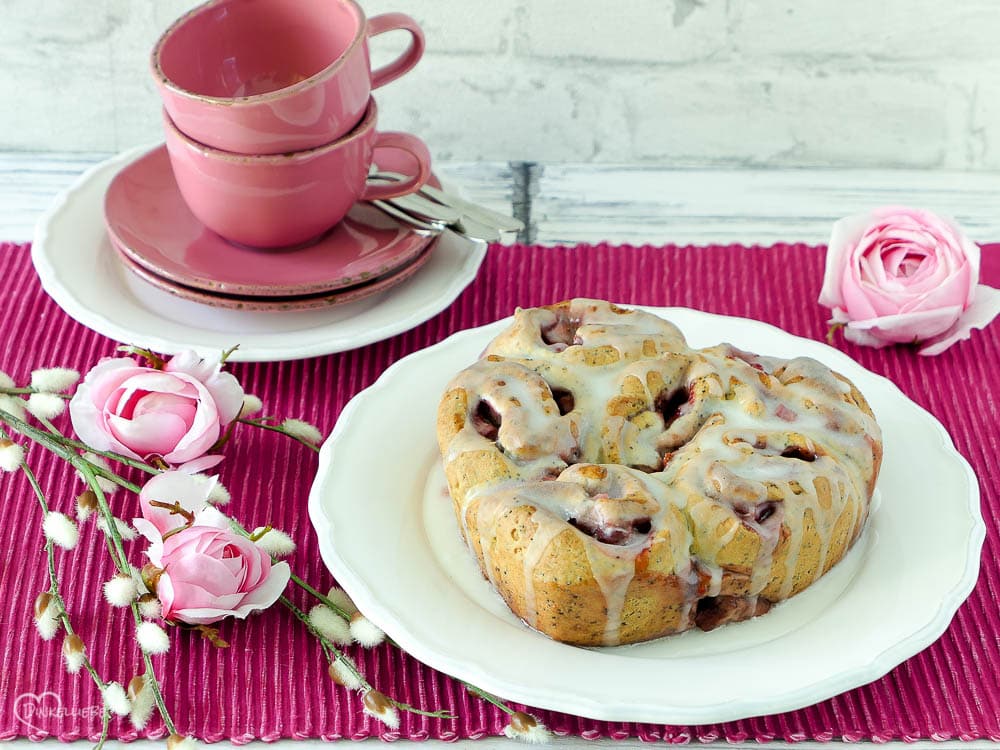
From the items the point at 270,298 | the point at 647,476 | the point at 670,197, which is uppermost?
the point at 647,476

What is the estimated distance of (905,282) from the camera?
1.32 m

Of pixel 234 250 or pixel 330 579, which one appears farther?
pixel 234 250

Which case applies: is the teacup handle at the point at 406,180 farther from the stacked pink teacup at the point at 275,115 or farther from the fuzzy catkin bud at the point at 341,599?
the fuzzy catkin bud at the point at 341,599

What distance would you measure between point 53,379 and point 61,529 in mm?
222

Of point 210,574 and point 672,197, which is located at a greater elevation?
point 210,574

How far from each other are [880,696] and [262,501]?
553 mm

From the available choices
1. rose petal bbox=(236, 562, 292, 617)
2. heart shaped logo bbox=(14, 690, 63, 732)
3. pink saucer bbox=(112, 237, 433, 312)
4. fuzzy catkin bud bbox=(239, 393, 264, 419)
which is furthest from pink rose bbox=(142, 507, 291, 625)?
pink saucer bbox=(112, 237, 433, 312)

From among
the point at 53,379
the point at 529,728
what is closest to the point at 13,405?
the point at 53,379

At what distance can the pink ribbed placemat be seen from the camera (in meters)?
0.91

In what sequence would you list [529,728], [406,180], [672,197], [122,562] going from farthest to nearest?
[672,197]
[406,180]
[122,562]
[529,728]

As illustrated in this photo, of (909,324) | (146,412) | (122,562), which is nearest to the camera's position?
(122,562)

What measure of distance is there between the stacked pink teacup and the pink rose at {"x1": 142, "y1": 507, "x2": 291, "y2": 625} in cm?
42

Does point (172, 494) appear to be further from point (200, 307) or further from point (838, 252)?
point (838, 252)

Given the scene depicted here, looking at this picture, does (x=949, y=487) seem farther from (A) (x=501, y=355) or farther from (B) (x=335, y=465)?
(B) (x=335, y=465)
